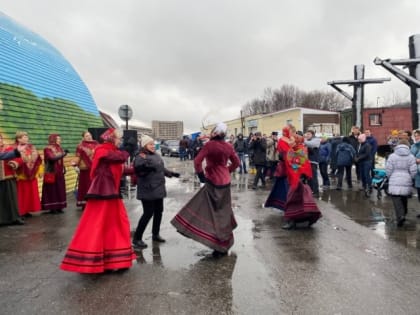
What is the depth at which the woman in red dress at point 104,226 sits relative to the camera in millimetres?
4512

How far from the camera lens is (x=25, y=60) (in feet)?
40.6

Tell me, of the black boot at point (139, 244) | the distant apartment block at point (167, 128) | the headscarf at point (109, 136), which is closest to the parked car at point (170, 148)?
the black boot at point (139, 244)

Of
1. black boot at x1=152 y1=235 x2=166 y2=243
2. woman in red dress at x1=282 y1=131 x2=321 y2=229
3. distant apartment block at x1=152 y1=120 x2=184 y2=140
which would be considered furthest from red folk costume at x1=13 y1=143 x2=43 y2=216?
distant apartment block at x1=152 y1=120 x2=184 y2=140

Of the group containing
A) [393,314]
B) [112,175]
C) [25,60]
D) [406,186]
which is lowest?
[393,314]

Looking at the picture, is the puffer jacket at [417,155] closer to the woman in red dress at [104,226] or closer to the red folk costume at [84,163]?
the woman in red dress at [104,226]

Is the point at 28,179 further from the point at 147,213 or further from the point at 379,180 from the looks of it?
the point at 379,180

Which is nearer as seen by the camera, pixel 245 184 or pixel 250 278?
pixel 250 278

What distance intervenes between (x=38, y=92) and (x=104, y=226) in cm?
893

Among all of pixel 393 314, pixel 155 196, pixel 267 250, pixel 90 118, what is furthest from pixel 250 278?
pixel 90 118

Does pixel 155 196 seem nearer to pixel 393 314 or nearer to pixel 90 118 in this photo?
pixel 393 314

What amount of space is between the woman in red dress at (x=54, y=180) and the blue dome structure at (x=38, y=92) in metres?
1.57

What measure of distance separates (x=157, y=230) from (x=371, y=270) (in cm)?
317

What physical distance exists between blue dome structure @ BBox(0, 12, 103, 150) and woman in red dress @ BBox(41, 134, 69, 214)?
1.57m

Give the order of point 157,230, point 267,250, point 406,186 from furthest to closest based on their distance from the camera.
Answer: point 406,186, point 157,230, point 267,250
